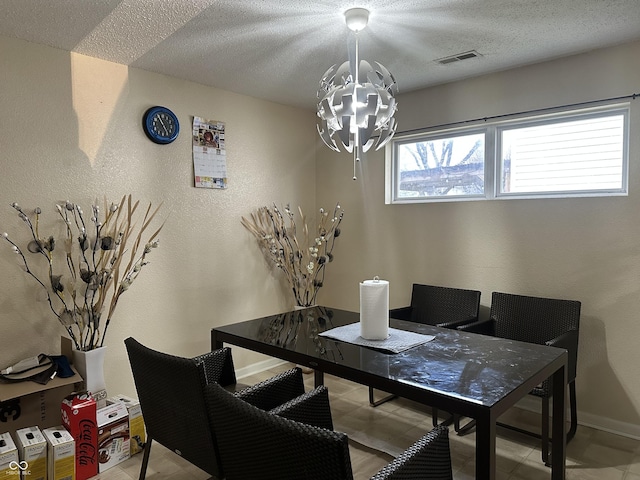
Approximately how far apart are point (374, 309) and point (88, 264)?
5.94 feet

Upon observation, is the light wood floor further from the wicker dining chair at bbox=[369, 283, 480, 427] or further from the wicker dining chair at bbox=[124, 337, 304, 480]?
the wicker dining chair at bbox=[124, 337, 304, 480]

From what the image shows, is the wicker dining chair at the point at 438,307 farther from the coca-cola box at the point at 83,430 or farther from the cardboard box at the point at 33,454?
the cardboard box at the point at 33,454

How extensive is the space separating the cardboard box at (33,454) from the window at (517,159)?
2.82 m

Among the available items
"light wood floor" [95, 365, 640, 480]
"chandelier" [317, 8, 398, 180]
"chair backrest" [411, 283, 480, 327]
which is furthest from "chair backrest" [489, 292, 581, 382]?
Answer: "chandelier" [317, 8, 398, 180]

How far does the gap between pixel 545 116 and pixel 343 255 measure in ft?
6.37

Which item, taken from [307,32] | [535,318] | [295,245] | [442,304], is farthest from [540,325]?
[307,32]

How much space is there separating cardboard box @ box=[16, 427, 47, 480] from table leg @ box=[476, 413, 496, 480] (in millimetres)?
1918

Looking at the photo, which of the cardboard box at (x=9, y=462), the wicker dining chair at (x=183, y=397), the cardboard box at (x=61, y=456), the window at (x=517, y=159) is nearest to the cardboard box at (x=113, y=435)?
the cardboard box at (x=61, y=456)

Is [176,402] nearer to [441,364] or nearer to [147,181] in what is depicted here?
[441,364]

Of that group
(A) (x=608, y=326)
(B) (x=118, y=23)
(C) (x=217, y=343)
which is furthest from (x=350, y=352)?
(B) (x=118, y=23)

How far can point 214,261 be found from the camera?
342 cm

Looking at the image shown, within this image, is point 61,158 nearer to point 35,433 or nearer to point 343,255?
point 35,433

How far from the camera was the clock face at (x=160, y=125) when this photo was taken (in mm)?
2979

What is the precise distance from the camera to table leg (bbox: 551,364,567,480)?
71.5 inches
